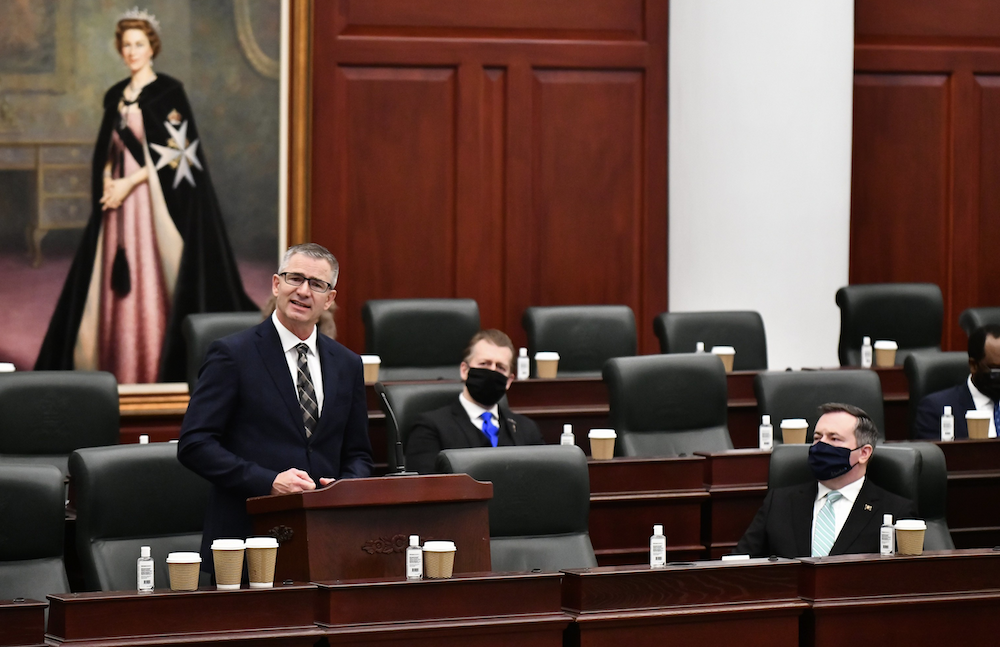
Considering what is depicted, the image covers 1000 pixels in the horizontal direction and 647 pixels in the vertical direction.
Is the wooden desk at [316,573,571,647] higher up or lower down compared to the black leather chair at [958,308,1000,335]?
lower down

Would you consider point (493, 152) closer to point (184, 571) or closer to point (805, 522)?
point (805, 522)

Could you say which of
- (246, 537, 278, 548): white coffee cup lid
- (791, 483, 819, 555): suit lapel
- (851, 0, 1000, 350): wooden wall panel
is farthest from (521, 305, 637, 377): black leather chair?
(246, 537, 278, 548): white coffee cup lid

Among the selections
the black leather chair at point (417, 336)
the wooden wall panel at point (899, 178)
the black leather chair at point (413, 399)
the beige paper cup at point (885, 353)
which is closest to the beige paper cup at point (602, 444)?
the black leather chair at point (413, 399)

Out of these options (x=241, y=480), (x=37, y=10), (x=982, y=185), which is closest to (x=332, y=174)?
(x=37, y=10)

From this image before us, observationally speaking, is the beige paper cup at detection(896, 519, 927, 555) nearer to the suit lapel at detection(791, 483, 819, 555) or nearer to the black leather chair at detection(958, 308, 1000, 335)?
the suit lapel at detection(791, 483, 819, 555)

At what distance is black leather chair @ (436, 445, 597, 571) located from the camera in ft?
11.1

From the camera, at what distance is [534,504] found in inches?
135

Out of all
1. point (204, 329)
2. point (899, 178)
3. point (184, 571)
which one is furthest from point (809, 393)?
point (899, 178)

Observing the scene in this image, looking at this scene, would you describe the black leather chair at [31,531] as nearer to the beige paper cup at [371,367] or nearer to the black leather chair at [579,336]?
the beige paper cup at [371,367]

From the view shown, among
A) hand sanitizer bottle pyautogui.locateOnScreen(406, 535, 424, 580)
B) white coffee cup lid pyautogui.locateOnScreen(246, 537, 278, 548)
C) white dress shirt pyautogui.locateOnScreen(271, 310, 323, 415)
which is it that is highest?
white dress shirt pyautogui.locateOnScreen(271, 310, 323, 415)

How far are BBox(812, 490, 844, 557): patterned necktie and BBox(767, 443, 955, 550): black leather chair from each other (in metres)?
0.09

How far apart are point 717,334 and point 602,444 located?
149 cm

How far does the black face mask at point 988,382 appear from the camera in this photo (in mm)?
4844

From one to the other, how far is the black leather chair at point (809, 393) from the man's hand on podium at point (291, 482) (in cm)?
229
